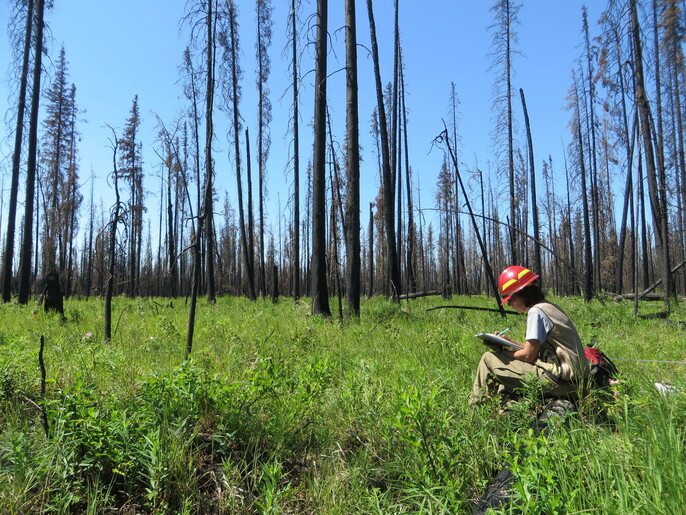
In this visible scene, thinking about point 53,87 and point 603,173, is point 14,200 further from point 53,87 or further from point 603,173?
point 603,173

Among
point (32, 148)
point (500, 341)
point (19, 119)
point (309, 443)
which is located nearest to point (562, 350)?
point (500, 341)

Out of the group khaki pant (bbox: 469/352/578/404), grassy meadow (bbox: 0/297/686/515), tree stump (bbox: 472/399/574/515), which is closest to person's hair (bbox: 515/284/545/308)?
khaki pant (bbox: 469/352/578/404)

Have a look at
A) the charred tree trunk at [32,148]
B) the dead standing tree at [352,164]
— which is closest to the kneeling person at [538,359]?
the dead standing tree at [352,164]

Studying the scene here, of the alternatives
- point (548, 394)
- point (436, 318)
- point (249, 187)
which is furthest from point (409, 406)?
point (249, 187)

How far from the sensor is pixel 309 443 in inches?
111

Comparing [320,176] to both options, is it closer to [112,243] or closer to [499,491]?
[112,243]

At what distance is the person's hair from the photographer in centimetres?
351

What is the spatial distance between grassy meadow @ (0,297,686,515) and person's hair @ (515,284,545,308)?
0.90 metres

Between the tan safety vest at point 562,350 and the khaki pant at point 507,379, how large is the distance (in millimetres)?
71

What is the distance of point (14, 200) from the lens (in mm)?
12359

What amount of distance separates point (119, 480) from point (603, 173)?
2389 cm

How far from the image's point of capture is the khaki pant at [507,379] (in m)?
3.15

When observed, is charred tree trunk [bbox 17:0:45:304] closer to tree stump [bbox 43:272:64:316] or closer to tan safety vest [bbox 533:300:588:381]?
tree stump [bbox 43:272:64:316]

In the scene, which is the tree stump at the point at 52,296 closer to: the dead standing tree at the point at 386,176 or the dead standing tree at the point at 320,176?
the dead standing tree at the point at 320,176
